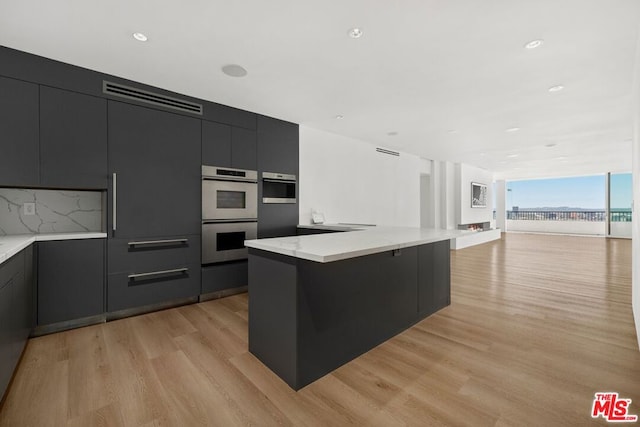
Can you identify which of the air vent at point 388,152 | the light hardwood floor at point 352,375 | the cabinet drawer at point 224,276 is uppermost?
the air vent at point 388,152

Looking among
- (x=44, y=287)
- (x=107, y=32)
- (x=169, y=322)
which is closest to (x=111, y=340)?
(x=169, y=322)

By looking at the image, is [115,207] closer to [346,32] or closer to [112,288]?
[112,288]

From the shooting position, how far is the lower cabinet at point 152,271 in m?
2.92

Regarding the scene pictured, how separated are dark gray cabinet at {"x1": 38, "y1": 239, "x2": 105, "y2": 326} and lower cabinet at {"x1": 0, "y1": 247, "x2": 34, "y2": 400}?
13cm

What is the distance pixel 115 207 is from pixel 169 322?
1305mm

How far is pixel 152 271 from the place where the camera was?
3.14 metres

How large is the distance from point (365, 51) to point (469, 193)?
798cm

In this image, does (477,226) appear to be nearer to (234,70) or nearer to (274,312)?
(234,70)

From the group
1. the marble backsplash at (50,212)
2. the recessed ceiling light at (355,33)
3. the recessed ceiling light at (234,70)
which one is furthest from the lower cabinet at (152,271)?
the recessed ceiling light at (355,33)

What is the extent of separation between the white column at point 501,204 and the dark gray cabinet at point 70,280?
47.1 ft

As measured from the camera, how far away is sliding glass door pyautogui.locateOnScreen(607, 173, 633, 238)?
395 inches

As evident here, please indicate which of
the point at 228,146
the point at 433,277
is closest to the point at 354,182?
the point at 228,146

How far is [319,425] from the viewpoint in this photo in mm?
1482

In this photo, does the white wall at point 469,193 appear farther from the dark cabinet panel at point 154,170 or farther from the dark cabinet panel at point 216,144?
the dark cabinet panel at point 154,170
